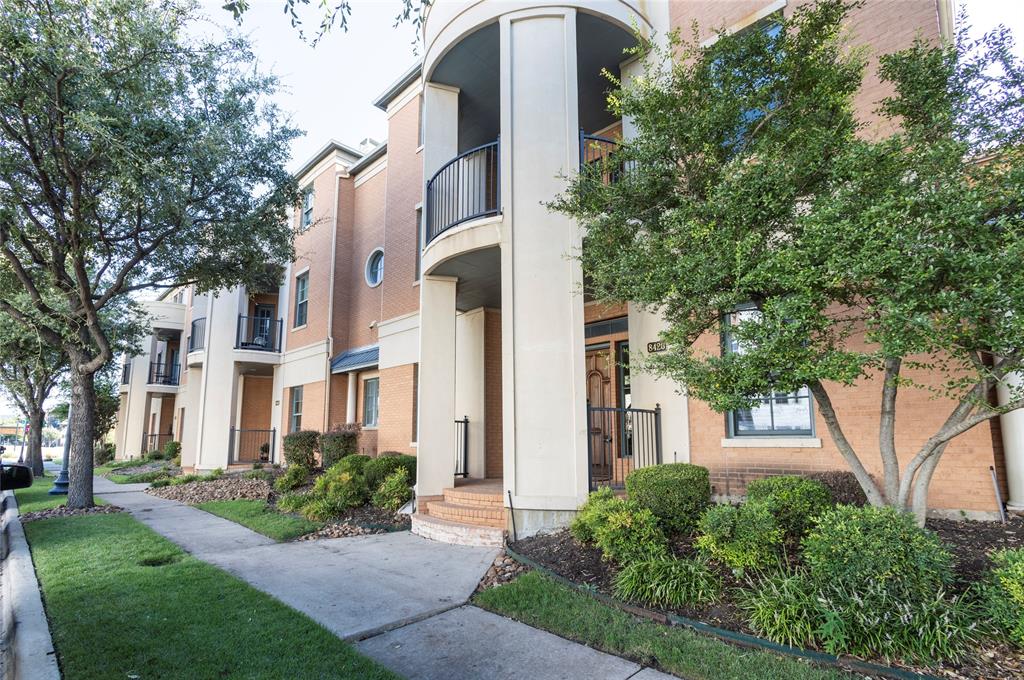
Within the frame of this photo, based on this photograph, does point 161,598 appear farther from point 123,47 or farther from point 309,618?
point 123,47

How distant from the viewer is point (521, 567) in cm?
643

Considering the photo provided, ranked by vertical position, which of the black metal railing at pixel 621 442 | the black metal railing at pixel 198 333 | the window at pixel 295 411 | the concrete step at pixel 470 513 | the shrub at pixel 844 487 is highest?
the black metal railing at pixel 198 333

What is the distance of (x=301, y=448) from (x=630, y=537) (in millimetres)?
12306

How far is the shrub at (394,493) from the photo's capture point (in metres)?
10.3

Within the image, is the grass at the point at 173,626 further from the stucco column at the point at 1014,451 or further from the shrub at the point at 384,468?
the stucco column at the point at 1014,451

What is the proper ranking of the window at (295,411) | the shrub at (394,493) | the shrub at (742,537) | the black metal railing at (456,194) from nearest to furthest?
the shrub at (742,537), the black metal railing at (456,194), the shrub at (394,493), the window at (295,411)

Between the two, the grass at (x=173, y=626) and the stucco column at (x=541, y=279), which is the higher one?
the stucco column at (x=541, y=279)

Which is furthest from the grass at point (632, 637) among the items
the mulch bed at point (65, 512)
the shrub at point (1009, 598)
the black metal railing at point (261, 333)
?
the black metal railing at point (261, 333)

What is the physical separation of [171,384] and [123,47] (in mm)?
24238

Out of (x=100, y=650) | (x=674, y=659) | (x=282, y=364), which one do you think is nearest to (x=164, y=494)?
(x=282, y=364)

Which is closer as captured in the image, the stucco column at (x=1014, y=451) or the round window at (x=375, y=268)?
the stucco column at (x=1014, y=451)

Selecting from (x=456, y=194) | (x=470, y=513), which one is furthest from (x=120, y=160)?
(x=470, y=513)

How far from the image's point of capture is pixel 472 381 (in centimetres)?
1194

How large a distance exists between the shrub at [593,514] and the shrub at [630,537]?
10cm
